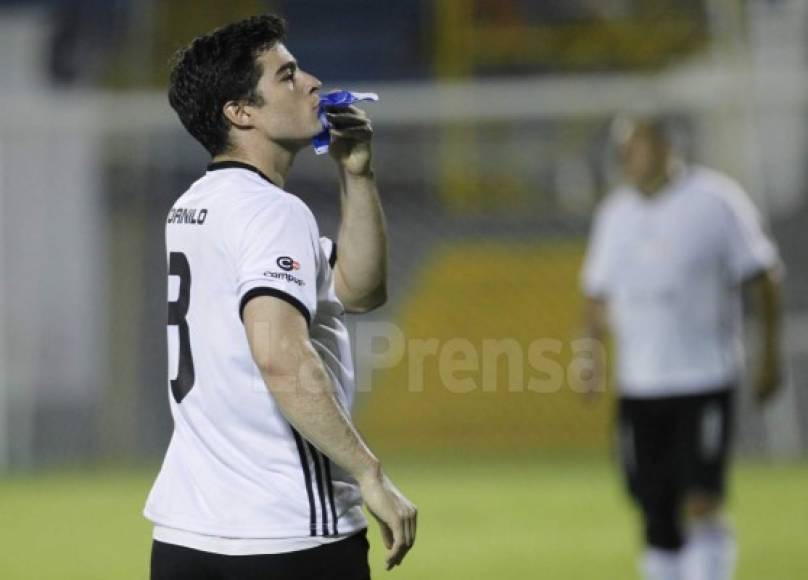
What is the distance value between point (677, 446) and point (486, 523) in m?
3.46

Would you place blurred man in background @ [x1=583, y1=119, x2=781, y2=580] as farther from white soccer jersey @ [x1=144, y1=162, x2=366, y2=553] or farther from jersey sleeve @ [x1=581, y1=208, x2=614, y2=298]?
white soccer jersey @ [x1=144, y1=162, x2=366, y2=553]

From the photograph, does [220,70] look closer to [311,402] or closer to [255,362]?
[255,362]

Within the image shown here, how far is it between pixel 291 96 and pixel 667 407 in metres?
4.17

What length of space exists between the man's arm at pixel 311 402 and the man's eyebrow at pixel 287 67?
1.88 feet

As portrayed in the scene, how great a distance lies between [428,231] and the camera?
599 inches

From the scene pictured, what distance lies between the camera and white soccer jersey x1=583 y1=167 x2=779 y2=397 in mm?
7457

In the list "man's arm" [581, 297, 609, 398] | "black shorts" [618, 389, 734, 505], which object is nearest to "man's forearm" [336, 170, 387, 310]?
"black shorts" [618, 389, 734, 505]

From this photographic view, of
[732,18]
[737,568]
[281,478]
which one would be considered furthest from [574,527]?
[732,18]

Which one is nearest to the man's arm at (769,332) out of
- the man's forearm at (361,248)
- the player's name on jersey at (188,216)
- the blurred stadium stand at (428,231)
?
the man's forearm at (361,248)

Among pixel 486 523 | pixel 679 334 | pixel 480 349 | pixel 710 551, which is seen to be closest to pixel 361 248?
pixel 710 551

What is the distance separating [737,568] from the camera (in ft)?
27.4

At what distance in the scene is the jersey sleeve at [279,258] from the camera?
3367mm

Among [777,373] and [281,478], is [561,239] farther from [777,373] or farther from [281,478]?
[281,478]

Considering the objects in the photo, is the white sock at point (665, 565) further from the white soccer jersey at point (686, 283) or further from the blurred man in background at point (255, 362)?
the blurred man in background at point (255, 362)
